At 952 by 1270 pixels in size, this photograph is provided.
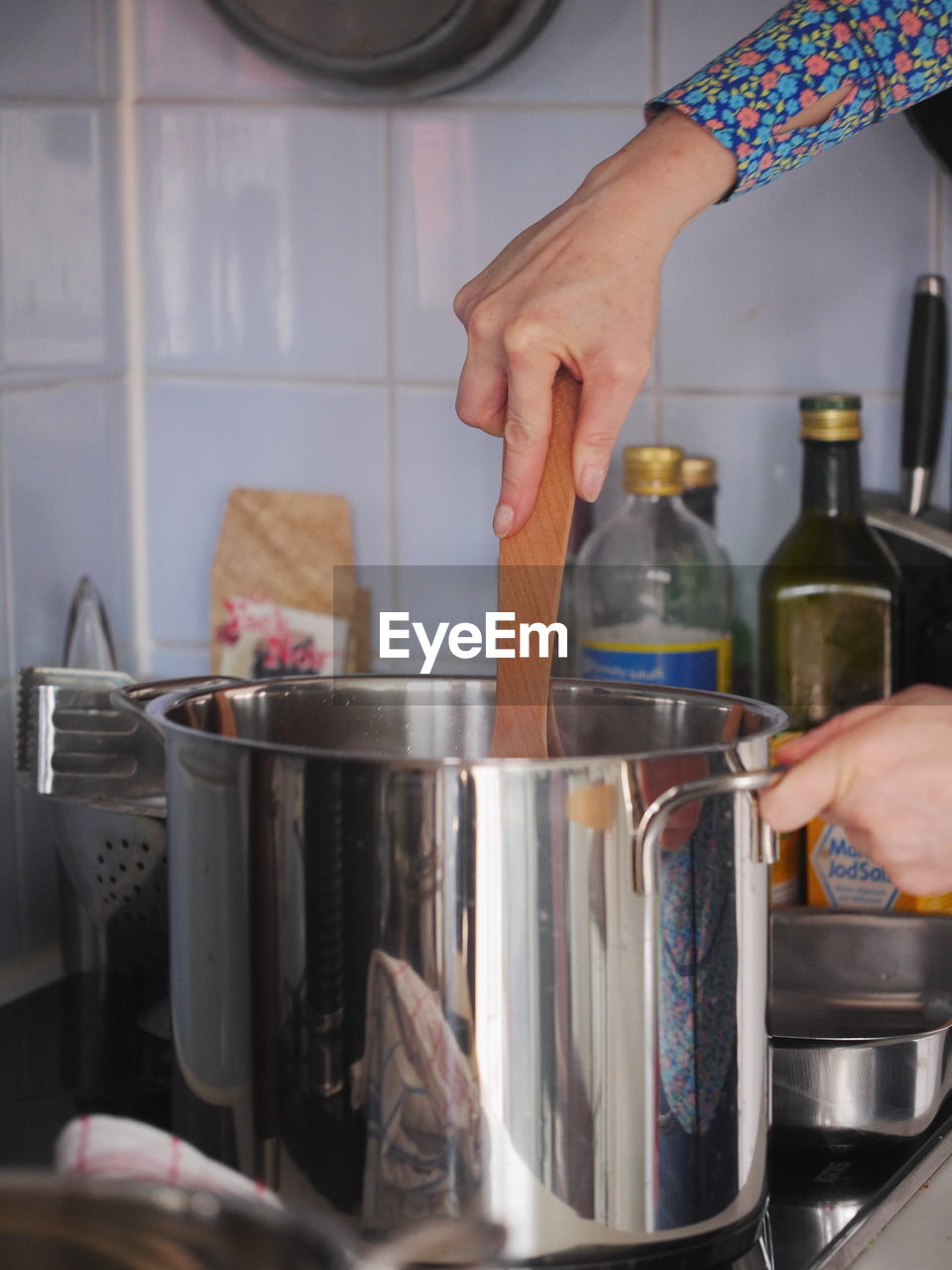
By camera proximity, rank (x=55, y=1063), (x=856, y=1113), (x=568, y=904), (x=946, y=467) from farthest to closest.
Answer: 1. (x=946, y=467)
2. (x=55, y=1063)
3. (x=856, y=1113)
4. (x=568, y=904)

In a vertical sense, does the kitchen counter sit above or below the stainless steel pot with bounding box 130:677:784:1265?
below

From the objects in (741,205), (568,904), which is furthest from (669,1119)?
(741,205)

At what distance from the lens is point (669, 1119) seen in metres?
0.51

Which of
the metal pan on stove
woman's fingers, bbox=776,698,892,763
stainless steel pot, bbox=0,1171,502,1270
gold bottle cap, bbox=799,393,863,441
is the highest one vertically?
gold bottle cap, bbox=799,393,863,441

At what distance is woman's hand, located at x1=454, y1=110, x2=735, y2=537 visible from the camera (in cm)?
58

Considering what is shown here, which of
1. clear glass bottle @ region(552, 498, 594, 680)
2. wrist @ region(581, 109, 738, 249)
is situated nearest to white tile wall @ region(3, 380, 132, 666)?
clear glass bottle @ region(552, 498, 594, 680)

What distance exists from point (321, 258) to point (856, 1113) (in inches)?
23.7

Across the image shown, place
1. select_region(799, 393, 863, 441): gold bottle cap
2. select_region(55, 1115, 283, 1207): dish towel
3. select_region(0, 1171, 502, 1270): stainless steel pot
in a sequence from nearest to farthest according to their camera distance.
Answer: select_region(0, 1171, 502, 1270): stainless steel pot
select_region(55, 1115, 283, 1207): dish towel
select_region(799, 393, 863, 441): gold bottle cap

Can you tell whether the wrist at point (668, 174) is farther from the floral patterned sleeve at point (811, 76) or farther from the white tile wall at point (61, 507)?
the white tile wall at point (61, 507)

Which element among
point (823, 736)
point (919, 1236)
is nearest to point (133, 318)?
point (823, 736)

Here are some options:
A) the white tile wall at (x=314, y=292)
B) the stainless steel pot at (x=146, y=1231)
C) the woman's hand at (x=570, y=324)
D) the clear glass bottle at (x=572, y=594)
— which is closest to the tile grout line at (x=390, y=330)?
the white tile wall at (x=314, y=292)

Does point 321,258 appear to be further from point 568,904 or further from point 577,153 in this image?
point 568,904

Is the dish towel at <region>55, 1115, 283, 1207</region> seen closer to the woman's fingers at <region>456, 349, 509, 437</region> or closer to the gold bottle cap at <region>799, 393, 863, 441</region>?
the woman's fingers at <region>456, 349, 509, 437</region>

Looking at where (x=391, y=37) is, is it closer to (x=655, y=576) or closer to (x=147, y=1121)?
(x=655, y=576)
